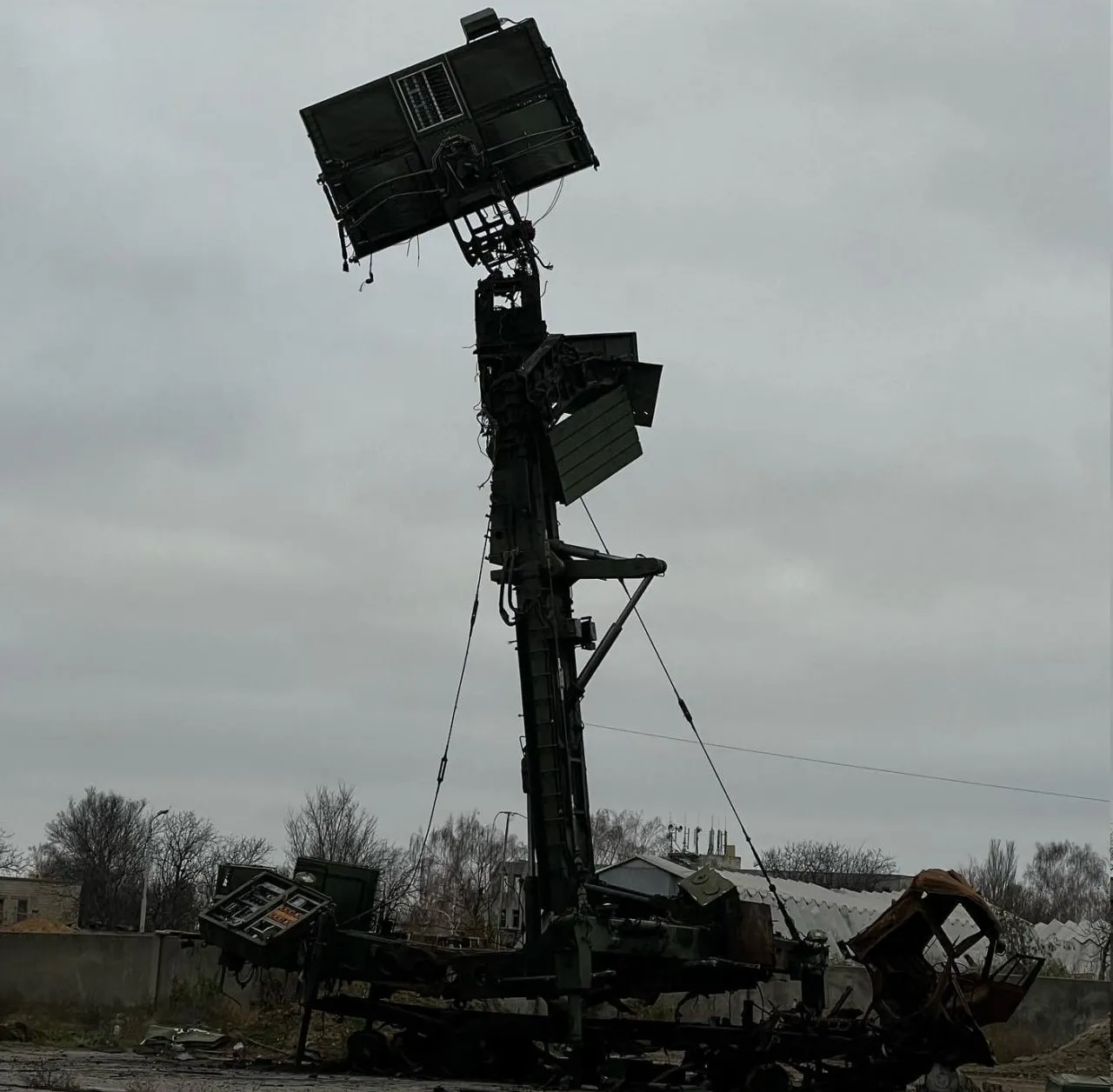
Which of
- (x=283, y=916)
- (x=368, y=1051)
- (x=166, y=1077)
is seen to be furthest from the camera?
(x=368, y=1051)

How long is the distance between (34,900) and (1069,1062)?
2138 inches

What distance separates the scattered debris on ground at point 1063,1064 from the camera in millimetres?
19375

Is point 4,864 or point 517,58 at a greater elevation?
point 517,58

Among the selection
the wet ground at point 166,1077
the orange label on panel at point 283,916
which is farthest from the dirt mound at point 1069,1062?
the orange label on panel at point 283,916

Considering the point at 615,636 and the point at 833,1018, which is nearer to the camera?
the point at 833,1018

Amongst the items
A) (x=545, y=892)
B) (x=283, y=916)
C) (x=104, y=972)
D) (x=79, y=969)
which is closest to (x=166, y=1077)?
(x=283, y=916)

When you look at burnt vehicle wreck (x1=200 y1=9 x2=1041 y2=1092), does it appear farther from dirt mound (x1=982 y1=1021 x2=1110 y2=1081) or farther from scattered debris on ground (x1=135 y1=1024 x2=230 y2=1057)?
dirt mound (x1=982 y1=1021 x2=1110 y2=1081)

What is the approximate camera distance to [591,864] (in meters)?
15.8

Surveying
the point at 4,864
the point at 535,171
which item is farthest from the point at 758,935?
the point at 4,864

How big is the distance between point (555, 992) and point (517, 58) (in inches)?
413

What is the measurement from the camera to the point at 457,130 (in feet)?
57.2

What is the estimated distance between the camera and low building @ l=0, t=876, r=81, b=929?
206 feet

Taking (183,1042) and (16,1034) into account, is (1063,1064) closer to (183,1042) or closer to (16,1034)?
(183,1042)

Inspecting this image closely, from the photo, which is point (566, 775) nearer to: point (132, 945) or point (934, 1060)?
point (934, 1060)
